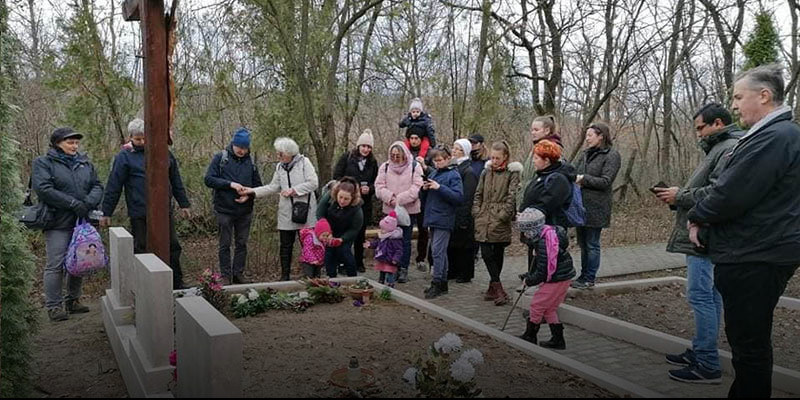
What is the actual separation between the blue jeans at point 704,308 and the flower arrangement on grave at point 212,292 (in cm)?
385

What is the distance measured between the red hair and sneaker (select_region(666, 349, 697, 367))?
1.77m

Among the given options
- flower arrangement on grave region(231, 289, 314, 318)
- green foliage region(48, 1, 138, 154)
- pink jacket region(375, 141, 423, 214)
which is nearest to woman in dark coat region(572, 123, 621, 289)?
pink jacket region(375, 141, 423, 214)

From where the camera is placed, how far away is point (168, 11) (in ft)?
18.0

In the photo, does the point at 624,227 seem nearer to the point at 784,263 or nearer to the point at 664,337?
the point at 664,337

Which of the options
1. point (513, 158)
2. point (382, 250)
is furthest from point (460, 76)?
point (382, 250)

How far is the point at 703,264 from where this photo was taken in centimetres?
410

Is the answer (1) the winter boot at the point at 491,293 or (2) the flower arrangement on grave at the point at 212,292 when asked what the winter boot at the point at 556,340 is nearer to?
(1) the winter boot at the point at 491,293

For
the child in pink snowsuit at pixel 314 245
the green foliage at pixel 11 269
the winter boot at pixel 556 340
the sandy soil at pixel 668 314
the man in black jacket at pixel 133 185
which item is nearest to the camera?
the green foliage at pixel 11 269

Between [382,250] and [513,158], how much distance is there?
25.6 ft

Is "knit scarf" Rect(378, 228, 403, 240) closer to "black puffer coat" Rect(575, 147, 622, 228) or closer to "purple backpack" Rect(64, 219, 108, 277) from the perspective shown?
"black puffer coat" Rect(575, 147, 622, 228)

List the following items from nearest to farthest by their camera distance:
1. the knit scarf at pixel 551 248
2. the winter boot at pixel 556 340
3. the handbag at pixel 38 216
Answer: the knit scarf at pixel 551 248, the winter boot at pixel 556 340, the handbag at pixel 38 216

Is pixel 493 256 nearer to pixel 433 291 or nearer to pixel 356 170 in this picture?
pixel 433 291

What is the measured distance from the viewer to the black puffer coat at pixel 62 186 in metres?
5.88

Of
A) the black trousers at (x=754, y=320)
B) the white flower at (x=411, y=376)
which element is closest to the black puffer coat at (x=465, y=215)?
the white flower at (x=411, y=376)
